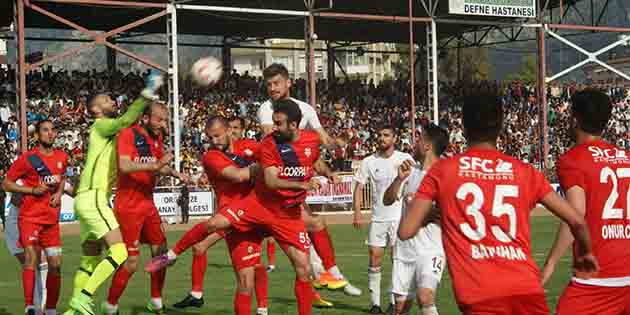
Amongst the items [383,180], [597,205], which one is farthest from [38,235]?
[597,205]

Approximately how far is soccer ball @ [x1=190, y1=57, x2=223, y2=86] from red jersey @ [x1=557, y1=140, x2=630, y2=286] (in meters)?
6.23

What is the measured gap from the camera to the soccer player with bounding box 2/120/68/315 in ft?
39.7

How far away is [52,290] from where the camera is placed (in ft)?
38.9

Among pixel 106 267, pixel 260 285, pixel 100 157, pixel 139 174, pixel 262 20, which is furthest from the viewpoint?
pixel 262 20

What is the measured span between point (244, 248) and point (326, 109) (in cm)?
3521

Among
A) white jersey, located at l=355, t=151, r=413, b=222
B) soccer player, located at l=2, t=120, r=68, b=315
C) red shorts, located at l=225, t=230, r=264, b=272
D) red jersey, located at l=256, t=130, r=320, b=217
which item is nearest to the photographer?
red jersey, located at l=256, t=130, r=320, b=217

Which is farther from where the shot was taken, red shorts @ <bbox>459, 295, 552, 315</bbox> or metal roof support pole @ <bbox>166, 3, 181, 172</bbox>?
metal roof support pole @ <bbox>166, 3, 181, 172</bbox>

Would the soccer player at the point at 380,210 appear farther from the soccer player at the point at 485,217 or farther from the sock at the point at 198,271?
the soccer player at the point at 485,217

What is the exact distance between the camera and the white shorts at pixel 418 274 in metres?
10.1

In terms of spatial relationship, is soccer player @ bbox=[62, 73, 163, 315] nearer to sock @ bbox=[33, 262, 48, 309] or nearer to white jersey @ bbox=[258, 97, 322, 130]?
sock @ bbox=[33, 262, 48, 309]

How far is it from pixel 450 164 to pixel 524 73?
10133cm

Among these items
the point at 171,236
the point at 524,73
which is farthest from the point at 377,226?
the point at 524,73

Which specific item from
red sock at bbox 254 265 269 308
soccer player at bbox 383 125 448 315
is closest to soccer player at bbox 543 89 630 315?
soccer player at bbox 383 125 448 315

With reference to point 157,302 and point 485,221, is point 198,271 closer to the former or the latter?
point 157,302
